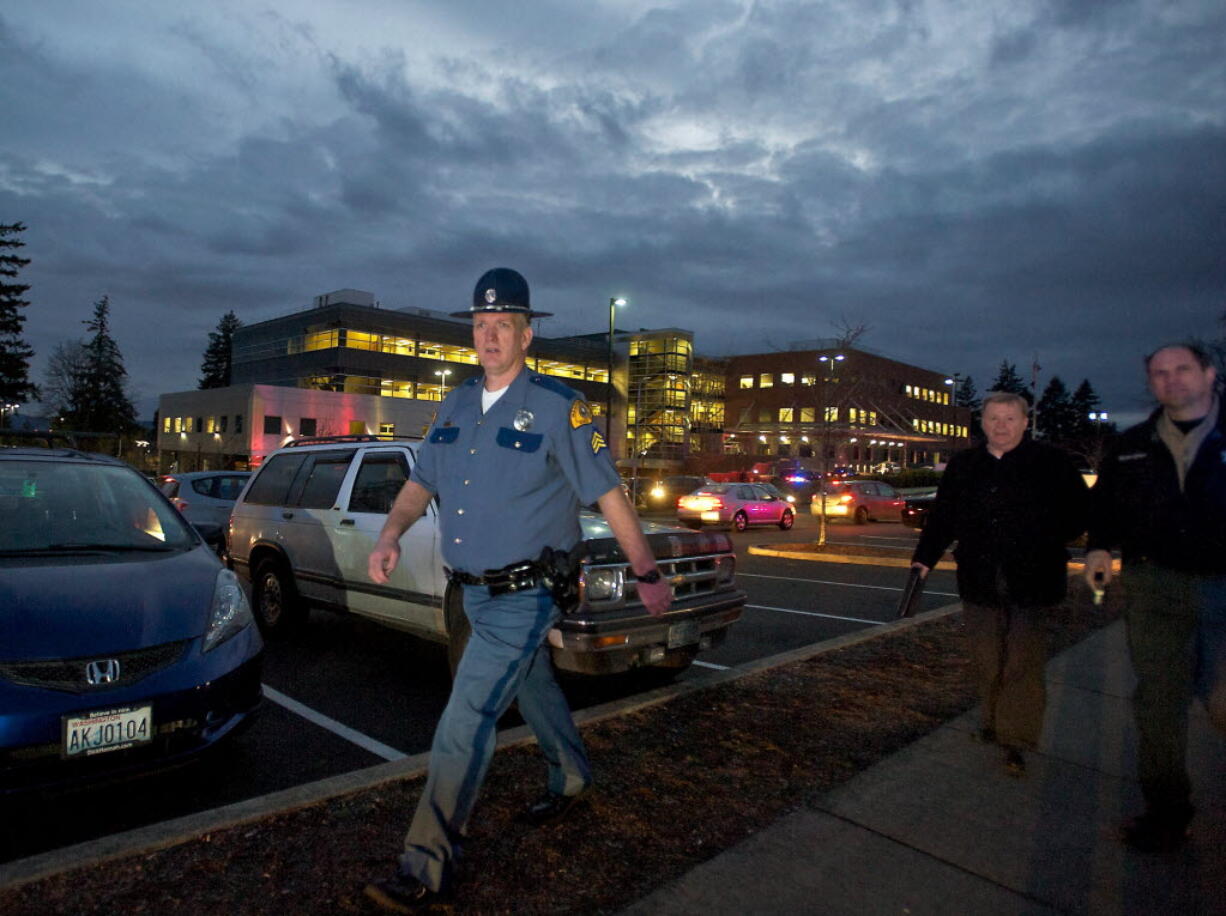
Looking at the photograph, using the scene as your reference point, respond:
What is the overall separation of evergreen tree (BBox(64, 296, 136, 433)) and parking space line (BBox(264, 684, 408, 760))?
248 ft

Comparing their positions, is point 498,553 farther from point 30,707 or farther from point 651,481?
point 651,481

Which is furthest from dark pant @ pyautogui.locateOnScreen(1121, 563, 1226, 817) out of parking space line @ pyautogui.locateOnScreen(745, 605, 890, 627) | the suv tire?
the suv tire

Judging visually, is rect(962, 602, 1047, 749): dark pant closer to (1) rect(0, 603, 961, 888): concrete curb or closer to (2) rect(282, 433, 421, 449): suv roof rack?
(1) rect(0, 603, 961, 888): concrete curb

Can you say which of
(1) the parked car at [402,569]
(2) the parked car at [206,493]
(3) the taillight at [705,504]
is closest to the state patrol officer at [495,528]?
(1) the parked car at [402,569]

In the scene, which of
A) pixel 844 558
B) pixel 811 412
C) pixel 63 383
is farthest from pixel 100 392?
pixel 844 558

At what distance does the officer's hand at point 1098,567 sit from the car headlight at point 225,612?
12.7 feet

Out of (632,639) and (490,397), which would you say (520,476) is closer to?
(490,397)

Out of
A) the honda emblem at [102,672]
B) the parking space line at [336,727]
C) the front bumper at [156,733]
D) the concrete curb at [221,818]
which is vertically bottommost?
the parking space line at [336,727]

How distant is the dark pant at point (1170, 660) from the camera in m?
2.98

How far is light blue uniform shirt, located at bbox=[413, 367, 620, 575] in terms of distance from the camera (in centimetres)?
279

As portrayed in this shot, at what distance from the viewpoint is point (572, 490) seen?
115 inches

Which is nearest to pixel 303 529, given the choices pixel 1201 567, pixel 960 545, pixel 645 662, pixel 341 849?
pixel 645 662

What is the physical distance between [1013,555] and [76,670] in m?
4.08

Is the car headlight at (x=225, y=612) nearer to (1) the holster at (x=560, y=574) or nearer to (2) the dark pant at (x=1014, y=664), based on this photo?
(1) the holster at (x=560, y=574)
